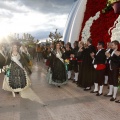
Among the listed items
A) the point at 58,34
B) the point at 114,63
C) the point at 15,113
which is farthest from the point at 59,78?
the point at 58,34

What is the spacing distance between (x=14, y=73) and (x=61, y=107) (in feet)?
7.97

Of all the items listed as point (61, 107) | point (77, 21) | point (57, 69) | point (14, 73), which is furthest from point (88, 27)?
point (61, 107)

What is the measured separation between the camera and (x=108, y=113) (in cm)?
626

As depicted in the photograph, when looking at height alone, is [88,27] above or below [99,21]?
below

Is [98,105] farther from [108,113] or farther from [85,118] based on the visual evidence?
[85,118]

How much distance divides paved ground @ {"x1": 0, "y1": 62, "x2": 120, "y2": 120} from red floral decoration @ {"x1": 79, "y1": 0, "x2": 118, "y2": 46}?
652cm

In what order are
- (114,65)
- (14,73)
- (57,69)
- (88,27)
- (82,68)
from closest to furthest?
1. (114,65)
2. (14,73)
3. (82,68)
4. (57,69)
5. (88,27)

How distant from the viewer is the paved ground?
6.03 meters

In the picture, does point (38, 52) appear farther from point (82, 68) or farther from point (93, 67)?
point (93, 67)

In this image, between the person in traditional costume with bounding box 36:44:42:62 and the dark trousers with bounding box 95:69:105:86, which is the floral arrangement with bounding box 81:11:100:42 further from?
the person in traditional costume with bounding box 36:44:42:62

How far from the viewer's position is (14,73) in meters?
8.51

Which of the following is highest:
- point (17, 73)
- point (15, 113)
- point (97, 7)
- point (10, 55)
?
point (97, 7)

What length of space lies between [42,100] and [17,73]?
1433 mm

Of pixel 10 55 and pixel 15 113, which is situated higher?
pixel 10 55
